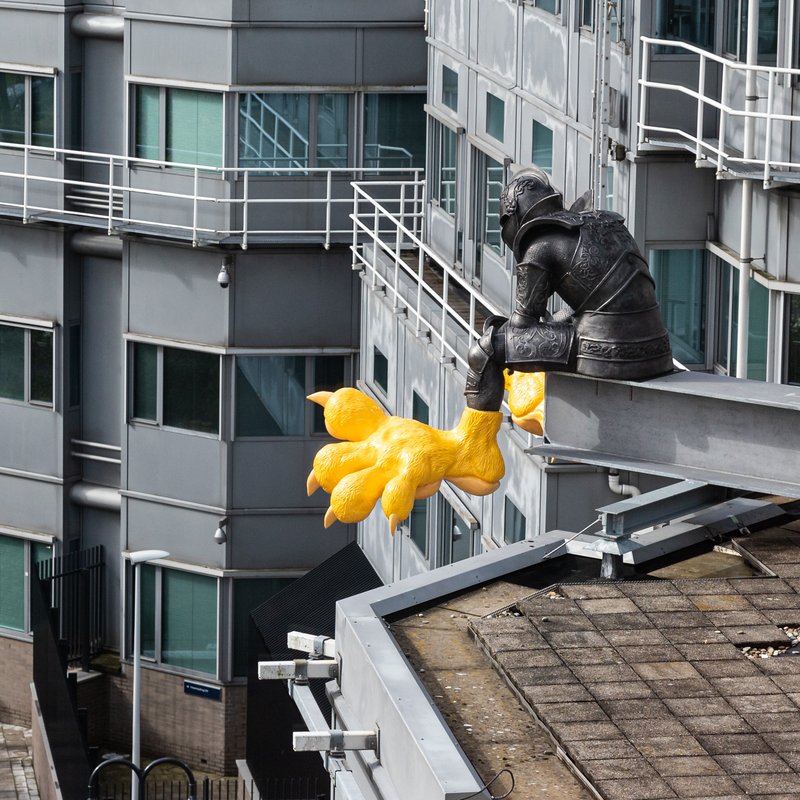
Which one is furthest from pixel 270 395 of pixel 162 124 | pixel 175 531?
pixel 162 124

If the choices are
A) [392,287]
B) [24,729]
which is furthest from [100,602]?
[392,287]

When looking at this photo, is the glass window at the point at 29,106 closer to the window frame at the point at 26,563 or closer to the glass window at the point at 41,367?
the glass window at the point at 41,367

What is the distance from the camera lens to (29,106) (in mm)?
36938

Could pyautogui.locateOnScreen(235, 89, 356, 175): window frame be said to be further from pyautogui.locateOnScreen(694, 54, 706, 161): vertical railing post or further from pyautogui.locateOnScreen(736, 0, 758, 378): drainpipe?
pyautogui.locateOnScreen(694, 54, 706, 161): vertical railing post

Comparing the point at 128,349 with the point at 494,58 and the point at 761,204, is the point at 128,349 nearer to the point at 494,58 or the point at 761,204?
the point at 494,58

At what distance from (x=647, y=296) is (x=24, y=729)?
84.4ft

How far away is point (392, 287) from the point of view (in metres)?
30.8

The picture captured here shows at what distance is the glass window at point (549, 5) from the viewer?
25.8m

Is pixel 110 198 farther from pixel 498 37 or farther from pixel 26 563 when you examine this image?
pixel 498 37

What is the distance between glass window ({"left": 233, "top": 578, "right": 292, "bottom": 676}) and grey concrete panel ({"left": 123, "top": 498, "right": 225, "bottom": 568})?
545mm

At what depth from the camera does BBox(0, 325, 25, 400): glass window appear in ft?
125

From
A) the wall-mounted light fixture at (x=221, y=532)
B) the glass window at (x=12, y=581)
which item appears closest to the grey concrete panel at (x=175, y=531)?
the wall-mounted light fixture at (x=221, y=532)

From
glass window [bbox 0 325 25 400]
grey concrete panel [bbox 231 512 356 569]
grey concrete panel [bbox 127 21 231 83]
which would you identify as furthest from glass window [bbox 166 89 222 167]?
grey concrete panel [bbox 231 512 356 569]

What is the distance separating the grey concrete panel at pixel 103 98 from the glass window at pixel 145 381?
10.5 ft
